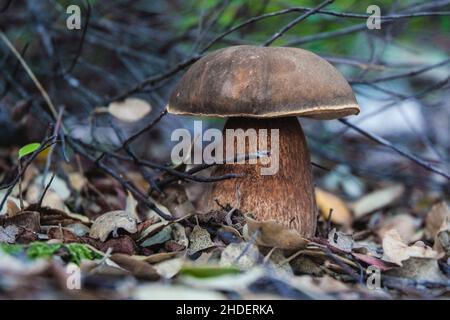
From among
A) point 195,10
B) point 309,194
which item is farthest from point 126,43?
point 309,194

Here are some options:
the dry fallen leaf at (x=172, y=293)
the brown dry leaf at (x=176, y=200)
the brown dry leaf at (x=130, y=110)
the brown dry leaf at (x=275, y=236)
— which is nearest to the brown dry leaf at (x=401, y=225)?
the brown dry leaf at (x=176, y=200)

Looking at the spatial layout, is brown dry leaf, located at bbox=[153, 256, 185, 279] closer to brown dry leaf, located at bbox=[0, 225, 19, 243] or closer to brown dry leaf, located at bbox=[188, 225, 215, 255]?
brown dry leaf, located at bbox=[188, 225, 215, 255]

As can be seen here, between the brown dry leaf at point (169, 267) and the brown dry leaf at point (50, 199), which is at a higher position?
the brown dry leaf at point (50, 199)

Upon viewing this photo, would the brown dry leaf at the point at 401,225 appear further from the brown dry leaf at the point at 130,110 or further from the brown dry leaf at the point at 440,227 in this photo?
the brown dry leaf at the point at 130,110

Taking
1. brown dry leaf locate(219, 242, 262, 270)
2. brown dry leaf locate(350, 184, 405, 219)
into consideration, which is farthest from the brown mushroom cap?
brown dry leaf locate(350, 184, 405, 219)

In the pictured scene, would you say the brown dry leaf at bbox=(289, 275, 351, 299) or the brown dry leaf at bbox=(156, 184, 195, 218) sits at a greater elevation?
the brown dry leaf at bbox=(156, 184, 195, 218)

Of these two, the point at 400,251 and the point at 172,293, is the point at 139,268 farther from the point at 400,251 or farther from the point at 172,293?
the point at 400,251

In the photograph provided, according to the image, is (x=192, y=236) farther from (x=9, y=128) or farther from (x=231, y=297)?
(x=9, y=128)
